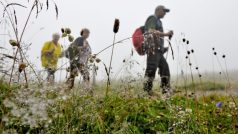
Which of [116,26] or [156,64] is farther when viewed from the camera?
[156,64]

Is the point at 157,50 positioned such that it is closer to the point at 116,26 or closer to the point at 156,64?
the point at 156,64

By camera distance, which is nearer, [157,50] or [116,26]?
[116,26]

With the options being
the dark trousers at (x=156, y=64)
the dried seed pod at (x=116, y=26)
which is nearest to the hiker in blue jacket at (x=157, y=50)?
the dark trousers at (x=156, y=64)

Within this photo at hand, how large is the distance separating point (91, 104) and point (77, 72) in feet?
0.98

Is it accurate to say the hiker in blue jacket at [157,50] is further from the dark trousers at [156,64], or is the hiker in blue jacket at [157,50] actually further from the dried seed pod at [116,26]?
the dried seed pod at [116,26]

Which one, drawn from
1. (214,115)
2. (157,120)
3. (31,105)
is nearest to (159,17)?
(214,115)

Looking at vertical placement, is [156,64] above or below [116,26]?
above

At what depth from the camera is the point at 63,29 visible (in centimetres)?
311

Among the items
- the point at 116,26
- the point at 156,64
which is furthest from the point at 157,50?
the point at 116,26

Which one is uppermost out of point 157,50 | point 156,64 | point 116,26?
point 157,50

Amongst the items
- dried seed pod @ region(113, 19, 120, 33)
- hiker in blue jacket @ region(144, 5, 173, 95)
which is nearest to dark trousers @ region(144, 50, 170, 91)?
hiker in blue jacket @ region(144, 5, 173, 95)

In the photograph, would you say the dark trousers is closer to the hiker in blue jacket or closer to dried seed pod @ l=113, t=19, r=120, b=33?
the hiker in blue jacket

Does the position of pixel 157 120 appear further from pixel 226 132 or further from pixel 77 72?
pixel 77 72

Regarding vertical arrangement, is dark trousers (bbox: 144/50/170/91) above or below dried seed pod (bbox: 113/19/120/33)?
above
